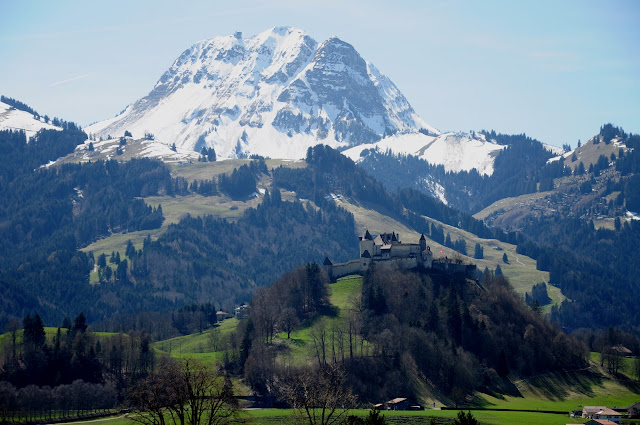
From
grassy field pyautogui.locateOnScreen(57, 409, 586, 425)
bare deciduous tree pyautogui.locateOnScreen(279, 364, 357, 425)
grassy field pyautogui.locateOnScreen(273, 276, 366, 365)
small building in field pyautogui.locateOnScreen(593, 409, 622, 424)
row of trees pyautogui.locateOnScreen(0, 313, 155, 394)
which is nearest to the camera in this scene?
bare deciduous tree pyautogui.locateOnScreen(279, 364, 357, 425)

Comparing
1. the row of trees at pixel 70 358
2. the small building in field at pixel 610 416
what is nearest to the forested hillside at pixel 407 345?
the row of trees at pixel 70 358

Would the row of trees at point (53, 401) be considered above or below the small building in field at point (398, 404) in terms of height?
above

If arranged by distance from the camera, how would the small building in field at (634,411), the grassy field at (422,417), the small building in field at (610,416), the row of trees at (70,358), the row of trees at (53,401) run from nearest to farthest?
the grassy field at (422,417) < the row of trees at (53,401) < the small building in field at (610,416) < the small building in field at (634,411) < the row of trees at (70,358)

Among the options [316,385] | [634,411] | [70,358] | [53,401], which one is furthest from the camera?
[70,358]

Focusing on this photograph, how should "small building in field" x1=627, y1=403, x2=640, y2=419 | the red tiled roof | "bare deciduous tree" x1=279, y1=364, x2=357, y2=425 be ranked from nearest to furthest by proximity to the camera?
1. "bare deciduous tree" x1=279, y1=364, x2=357, y2=425
2. the red tiled roof
3. "small building in field" x1=627, y1=403, x2=640, y2=419

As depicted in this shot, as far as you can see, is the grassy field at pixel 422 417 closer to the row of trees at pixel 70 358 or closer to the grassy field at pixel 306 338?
the grassy field at pixel 306 338

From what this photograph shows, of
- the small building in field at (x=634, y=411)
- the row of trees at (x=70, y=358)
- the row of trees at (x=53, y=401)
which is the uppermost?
the row of trees at (x=70, y=358)

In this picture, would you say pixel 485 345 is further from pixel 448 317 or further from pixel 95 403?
pixel 95 403

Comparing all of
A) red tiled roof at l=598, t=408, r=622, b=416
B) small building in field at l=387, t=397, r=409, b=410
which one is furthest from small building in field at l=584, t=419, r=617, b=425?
small building in field at l=387, t=397, r=409, b=410

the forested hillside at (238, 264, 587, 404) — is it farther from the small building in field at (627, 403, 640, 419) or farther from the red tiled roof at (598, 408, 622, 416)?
the small building in field at (627, 403, 640, 419)

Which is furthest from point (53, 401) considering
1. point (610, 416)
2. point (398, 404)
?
point (610, 416)

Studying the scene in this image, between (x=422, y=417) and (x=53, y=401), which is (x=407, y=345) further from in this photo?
(x=53, y=401)

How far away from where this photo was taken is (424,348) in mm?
174875

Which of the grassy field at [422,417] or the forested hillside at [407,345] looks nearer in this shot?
the grassy field at [422,417]
